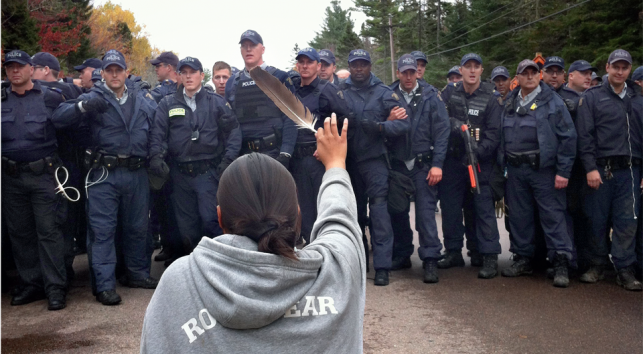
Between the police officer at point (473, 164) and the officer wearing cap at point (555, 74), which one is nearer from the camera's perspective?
the police officer at point (473, 164)

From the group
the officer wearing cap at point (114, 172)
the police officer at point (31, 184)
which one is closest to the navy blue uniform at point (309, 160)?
the officer wearing cap at point (114, 172)

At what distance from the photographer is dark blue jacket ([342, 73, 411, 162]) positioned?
708 cm

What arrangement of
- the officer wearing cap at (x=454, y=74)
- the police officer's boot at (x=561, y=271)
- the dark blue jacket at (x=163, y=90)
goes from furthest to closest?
1. the officer wearing cap at (x=454, y=74)
2. the dark blue jacket at (x=163, y=90)
3. the police officer's boot at (x=561, y=271)

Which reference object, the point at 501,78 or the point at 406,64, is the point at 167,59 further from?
the point at 501,78

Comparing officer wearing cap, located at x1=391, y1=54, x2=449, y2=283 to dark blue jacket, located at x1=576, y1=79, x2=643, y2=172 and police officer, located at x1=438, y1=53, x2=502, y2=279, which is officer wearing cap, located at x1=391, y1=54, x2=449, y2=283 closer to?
police officer, located at x1=438, y1=53, x2=502, y2=279

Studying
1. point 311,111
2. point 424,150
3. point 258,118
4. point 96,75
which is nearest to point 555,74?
point 424,150

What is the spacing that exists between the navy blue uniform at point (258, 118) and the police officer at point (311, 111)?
256mm

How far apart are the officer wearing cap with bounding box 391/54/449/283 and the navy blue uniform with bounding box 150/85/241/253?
2.03 metres

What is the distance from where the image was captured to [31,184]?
6.26 meters

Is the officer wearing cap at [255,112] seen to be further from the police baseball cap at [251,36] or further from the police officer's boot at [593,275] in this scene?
the police officer's boot at [593,275]

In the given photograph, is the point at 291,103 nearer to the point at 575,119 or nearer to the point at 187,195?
the point at 187,195

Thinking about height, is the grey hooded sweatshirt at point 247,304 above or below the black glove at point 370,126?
below

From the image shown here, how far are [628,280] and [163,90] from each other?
6.74 m

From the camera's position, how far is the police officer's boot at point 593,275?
22.6 ft
